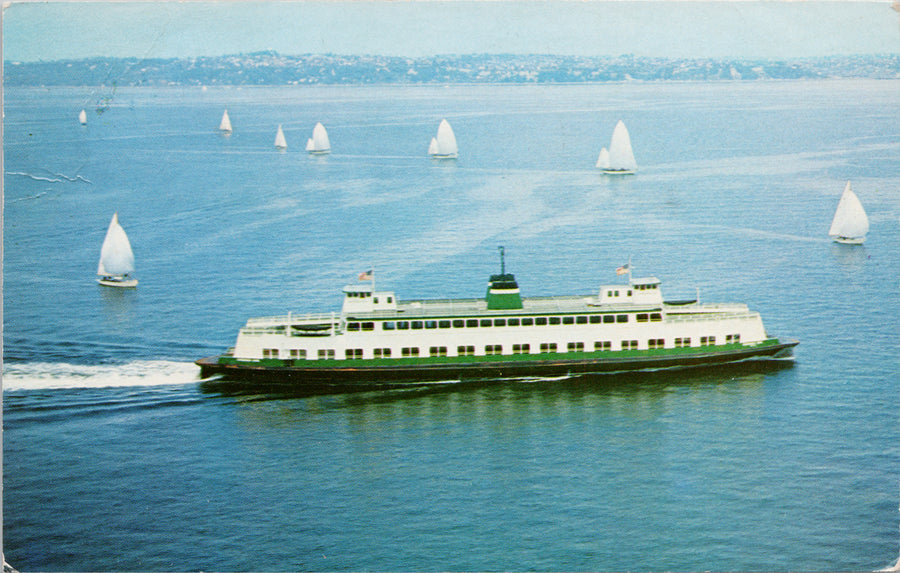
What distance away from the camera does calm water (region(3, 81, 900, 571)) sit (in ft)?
119

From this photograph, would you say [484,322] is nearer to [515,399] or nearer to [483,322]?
[483,322]

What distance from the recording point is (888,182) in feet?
291

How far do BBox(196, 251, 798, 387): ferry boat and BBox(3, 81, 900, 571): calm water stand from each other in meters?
1.44

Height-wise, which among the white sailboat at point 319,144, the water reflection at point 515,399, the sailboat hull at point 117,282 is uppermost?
the white sailboat at point 319,144

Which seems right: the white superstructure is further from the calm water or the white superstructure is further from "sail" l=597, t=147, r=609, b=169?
"sail" l=597, t=147, r=609, b=169

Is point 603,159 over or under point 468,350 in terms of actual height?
over

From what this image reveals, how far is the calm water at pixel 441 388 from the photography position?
36.2 metres

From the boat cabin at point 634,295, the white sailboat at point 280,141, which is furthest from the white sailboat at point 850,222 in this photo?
the white sailboat at point 280,141

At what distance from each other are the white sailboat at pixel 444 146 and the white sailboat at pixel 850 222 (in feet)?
143

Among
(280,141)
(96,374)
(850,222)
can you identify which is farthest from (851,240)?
(280,141)

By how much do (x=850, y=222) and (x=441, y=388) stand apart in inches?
1480

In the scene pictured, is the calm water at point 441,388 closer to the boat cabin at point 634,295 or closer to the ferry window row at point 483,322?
the ferry window row at point 483,322

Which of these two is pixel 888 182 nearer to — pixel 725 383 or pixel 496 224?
pixel 496 224

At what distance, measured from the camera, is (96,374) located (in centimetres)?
5053
